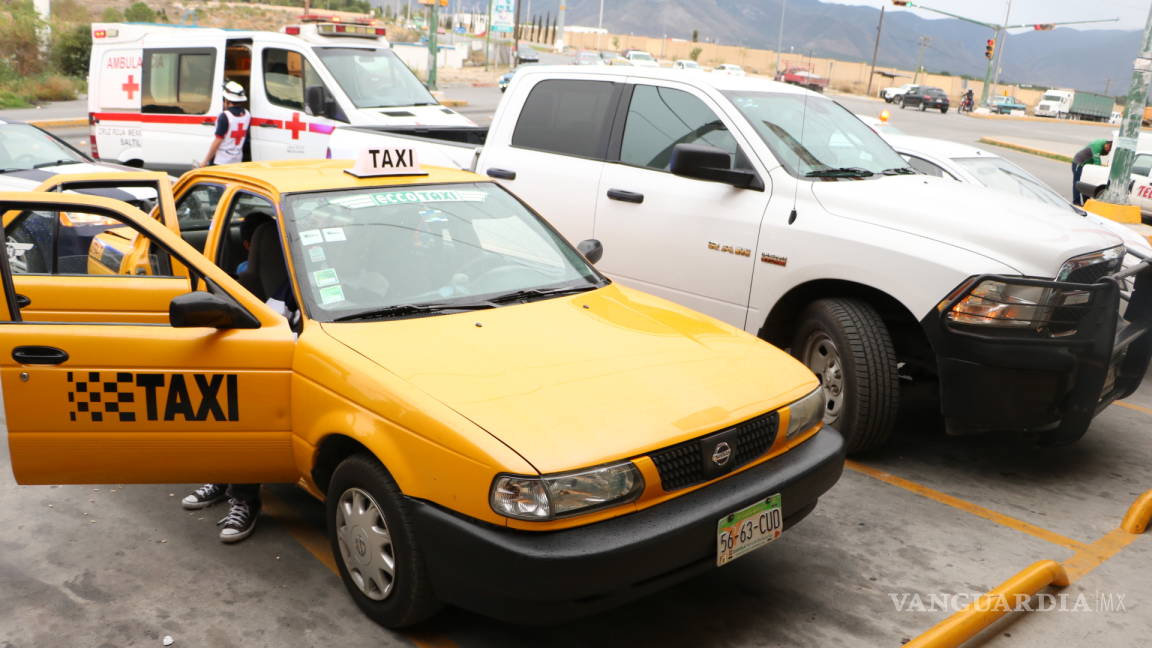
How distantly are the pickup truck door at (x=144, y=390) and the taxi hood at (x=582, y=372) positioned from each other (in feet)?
1.21

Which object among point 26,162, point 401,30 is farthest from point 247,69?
point 401,30

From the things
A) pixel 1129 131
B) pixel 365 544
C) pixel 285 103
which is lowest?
pixel 365 544

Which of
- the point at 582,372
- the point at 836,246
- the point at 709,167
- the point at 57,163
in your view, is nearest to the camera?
the point at 582,372

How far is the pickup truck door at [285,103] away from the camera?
35.8 feet

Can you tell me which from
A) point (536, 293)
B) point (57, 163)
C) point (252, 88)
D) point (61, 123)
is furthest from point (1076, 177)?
point (61, 123)

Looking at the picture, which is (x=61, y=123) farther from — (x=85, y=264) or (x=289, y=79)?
(x=85, y=264)

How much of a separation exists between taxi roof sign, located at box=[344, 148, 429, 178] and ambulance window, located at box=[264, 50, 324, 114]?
23.0 feet

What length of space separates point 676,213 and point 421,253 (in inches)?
82.2

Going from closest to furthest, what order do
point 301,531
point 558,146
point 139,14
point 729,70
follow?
point 301,531 → point 558,146 → point 729,70 → point 139,14

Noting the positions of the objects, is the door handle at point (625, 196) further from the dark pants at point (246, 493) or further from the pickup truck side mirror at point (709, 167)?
the dark pants at point (246, 493)

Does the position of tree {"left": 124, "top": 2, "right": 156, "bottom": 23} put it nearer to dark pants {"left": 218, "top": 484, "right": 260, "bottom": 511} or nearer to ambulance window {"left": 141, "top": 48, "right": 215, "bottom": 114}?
ambulance window {"left": 141, "top": 48, "right": 215, "bottom": 114}

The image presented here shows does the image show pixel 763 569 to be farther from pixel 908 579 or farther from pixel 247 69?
pixel 247 69

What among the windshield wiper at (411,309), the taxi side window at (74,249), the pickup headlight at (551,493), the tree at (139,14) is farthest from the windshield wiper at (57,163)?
the tree at (139,14)

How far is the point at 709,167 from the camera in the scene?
5430mm
